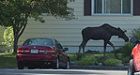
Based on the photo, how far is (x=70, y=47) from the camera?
36938mm

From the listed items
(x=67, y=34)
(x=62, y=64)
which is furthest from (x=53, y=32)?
(x=62, y=64)

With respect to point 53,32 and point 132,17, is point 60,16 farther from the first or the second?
point 132,17

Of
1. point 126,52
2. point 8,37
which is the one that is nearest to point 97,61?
point 126,52

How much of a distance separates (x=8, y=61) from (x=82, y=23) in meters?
7.99

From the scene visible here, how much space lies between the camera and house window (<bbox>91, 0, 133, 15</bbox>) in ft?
123

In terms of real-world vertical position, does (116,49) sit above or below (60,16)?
below

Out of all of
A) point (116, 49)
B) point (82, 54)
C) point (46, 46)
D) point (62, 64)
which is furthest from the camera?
point (116, 49)

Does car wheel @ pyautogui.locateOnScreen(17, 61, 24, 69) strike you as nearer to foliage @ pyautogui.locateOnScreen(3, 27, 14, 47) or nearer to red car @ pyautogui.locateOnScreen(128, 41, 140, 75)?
red car @ pyautogui.locateOnScreen(128, 41, 140, 75)

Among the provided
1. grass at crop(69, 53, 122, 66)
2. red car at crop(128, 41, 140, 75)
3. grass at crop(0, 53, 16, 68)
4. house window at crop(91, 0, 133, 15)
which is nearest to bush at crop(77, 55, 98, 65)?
grass at crop(69, 53, 122, 66)

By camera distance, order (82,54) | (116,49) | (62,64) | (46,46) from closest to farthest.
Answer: (46,46) < (62,64) < (82,54) < (116,49)

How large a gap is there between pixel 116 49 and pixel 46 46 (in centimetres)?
1068

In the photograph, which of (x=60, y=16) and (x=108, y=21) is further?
(x=108, y=21)

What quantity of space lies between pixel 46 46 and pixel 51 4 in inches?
322

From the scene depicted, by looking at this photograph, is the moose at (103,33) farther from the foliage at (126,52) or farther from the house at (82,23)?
the house at (82,23)
